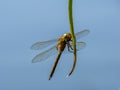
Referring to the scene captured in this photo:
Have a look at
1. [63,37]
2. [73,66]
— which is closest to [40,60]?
[63,37]

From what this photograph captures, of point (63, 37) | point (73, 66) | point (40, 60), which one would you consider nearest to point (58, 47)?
point (63, 37)

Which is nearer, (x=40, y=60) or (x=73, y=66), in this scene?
(x=73, y=66)

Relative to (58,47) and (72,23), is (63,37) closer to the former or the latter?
(58,47)

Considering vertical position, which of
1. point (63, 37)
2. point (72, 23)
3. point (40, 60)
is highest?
point (72, 23)

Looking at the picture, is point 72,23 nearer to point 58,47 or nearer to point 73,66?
point 73,66

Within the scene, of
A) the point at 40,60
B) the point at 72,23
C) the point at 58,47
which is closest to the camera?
the point at 72,23

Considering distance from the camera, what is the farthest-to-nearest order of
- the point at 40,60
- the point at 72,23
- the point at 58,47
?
the point at 40,60 → the point at 58,47 → the point at 72,23

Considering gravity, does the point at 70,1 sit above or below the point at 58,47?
above

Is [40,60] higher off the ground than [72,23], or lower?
lower
